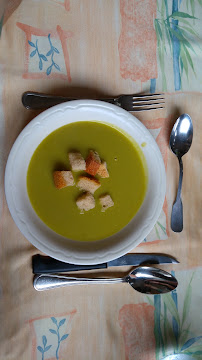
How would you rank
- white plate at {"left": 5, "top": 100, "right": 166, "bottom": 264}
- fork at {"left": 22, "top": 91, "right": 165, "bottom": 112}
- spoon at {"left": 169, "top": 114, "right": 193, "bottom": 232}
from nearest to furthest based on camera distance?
white plate at {"left": 5, "top": 100, "right": 166, "bottom": 264}, fork at {"left": 22, "top": 91, "right": 165, "bottom": 112}, spoon at {"left": 169, "top": 114, "right": 193, "bottom": 232}

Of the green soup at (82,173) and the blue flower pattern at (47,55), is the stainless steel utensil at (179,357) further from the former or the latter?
the blue flower pattern at (47,55)

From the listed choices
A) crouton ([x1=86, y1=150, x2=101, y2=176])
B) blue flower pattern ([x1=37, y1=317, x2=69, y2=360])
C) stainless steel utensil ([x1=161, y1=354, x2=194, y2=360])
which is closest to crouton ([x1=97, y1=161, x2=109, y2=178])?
crouton ([x1=86, y1=150, x2=101, y2=176])

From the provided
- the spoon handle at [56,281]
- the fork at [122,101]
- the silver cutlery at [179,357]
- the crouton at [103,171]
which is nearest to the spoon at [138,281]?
the spoon handle at [56,281]

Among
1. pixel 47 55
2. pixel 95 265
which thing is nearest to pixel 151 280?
pixel 95 265

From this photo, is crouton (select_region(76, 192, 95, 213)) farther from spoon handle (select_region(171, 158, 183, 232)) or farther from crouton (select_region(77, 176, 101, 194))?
spoon handle (select_region(171, 158, 183, 232))

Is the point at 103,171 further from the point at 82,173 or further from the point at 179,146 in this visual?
the point at 179,146
